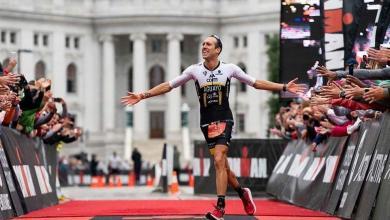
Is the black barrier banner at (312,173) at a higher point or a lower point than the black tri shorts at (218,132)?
lower

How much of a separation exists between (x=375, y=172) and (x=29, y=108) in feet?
27.0

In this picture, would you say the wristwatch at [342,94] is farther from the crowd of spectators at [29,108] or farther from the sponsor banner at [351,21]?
the sponsor banner at [351,21]

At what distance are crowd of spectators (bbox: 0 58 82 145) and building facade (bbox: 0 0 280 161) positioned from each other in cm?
8315

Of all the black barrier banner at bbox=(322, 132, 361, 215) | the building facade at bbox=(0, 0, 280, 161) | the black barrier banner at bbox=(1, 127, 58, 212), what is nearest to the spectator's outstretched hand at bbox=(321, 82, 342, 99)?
the black barrier banner at bbox=(322, 132, 361, 215)

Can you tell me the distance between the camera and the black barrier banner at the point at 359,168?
1566 cm

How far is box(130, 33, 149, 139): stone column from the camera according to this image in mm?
112250

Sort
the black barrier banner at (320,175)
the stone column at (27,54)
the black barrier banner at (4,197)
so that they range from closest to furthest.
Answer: the black barrier banner at (4,197)
the black barrier banner at (320,175)
the stone column at (27,54)

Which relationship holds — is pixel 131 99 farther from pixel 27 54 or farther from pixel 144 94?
pixel 27 54

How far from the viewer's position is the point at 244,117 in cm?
11556

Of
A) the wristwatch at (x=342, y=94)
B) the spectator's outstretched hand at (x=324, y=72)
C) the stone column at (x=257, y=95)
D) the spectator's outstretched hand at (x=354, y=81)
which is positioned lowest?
the stone column at (x=257, y=95)

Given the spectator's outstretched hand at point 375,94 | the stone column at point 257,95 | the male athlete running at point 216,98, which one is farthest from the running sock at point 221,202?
the stone column at point 257,95

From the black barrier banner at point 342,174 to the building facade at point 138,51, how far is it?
3568 inches

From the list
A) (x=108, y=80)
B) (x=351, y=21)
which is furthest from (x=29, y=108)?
(x=108, y=80)

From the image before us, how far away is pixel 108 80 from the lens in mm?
113812
